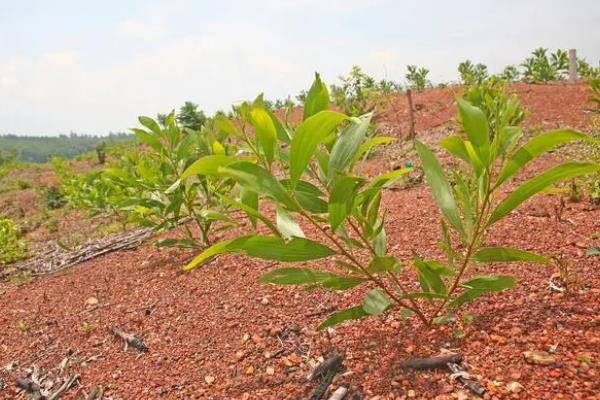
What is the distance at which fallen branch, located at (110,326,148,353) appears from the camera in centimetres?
227

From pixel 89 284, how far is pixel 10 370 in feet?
3.20

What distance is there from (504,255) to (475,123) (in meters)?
0.49

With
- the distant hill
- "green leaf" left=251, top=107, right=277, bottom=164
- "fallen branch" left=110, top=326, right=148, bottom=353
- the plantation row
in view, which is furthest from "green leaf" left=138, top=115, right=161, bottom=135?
the distant hill

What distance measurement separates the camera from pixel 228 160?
120 centimetres

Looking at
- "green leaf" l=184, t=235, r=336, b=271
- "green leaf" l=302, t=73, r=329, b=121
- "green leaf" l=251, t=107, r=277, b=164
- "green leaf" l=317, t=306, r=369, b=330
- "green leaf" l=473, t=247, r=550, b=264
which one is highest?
"green leaf" l=302, t=73, r=329, b=121

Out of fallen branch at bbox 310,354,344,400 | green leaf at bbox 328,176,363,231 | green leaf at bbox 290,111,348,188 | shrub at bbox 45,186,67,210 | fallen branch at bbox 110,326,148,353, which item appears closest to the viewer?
green leaf at bbox 290,111,348,188

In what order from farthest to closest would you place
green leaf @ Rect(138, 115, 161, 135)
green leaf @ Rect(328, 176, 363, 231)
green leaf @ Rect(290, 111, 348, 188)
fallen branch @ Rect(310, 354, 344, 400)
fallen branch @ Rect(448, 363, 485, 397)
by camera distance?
green leaf @ Rect(138, 115, 161, 135)
fallen branch @ Rect(310, 354, 344, 400)
fallen branch @ Rect(448, 363, 485, 397)
green leaf @ Rect(328, 176, 363, 231)
green leaf @ Rect(290, 111, 348, 188)

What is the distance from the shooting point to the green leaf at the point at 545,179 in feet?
4.10

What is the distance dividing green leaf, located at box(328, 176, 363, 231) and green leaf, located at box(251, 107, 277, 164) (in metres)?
0.22

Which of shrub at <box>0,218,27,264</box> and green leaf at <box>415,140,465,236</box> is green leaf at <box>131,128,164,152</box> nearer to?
green leaf at <box>415,140,465,236</box>

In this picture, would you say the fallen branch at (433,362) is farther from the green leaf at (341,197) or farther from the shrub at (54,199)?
the shrub at (54,199)

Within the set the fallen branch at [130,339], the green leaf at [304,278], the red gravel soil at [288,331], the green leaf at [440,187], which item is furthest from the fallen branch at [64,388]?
the green leaf at [440,187]

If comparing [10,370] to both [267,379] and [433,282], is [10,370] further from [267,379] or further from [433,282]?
[433,282]

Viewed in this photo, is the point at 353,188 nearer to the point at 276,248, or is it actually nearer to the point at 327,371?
the point at 276,248
